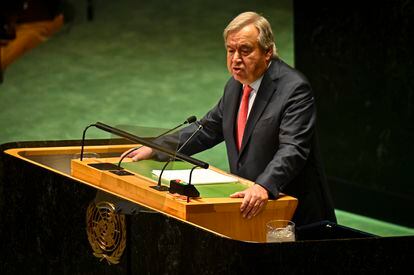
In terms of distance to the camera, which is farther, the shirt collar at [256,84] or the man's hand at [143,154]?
the man's hand at [143,154]

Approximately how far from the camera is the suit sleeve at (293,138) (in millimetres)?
4867

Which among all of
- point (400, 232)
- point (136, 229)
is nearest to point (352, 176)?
point (400, 232)

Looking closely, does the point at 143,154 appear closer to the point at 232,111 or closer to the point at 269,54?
the point at 232,111

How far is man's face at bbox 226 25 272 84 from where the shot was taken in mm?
5059

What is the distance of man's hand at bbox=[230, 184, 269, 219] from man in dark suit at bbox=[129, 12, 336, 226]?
0.86ft

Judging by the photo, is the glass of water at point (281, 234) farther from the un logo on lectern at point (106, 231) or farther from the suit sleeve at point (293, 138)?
the un logo on lectern at point (106, 231)

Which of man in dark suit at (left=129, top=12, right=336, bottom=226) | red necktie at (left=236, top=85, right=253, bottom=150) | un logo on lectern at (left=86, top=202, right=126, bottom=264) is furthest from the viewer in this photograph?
red necktie at (left=236, top=85, right=253, bottom=150)

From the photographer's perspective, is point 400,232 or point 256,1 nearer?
point 400,232

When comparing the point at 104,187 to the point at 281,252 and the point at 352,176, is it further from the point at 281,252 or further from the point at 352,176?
the point at 352,176

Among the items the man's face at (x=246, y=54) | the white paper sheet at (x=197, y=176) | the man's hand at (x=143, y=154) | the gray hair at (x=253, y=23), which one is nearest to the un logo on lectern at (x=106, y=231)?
the white paper sheet at (x=197, y=176)

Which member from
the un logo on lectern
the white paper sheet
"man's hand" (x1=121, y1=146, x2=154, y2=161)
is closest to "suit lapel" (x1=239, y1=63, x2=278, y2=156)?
the white paper sheet

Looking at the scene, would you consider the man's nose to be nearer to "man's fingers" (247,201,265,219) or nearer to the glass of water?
"man's fingers" (247,201,265,219)

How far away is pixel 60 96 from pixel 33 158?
15.7 feet

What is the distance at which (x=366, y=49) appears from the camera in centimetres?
751
